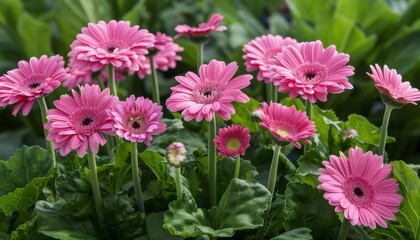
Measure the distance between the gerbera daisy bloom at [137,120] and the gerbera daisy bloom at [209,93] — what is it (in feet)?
0.07

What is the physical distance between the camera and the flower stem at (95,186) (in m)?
0.62

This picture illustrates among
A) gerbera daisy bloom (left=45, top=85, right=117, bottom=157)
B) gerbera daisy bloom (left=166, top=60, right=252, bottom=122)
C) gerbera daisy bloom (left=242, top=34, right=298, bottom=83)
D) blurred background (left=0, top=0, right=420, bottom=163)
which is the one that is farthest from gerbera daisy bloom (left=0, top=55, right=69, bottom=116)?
blurred background (left=0, top=0, right=420, bottom=163)

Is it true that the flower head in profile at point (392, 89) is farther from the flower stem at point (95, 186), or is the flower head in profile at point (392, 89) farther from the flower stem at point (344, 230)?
the flower stem at point (95, 186)

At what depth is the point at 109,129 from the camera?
59 cm

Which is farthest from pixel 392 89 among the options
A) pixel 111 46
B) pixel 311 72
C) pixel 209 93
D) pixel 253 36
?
pixel 253 36

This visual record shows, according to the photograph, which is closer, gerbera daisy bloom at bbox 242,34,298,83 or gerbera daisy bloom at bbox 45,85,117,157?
gerbera daisy bloom at bbox 45,85,117,157

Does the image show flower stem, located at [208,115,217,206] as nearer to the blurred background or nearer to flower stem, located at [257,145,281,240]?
flower stem, located at [257,145,281,240]

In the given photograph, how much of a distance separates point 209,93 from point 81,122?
5.2 inches

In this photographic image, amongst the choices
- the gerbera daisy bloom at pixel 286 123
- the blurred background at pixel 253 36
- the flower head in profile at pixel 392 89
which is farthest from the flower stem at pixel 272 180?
the blurred background at pixel 253 36

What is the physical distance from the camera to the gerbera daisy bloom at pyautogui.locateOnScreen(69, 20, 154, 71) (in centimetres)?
63

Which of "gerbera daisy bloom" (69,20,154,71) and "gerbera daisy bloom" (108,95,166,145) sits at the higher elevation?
"gerbera daisy bloom" (69,20,154,71)

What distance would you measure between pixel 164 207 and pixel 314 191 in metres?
0.18

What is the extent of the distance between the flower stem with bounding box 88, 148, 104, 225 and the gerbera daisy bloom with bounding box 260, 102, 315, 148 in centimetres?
18

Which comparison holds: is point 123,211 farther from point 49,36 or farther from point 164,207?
point 49,36
